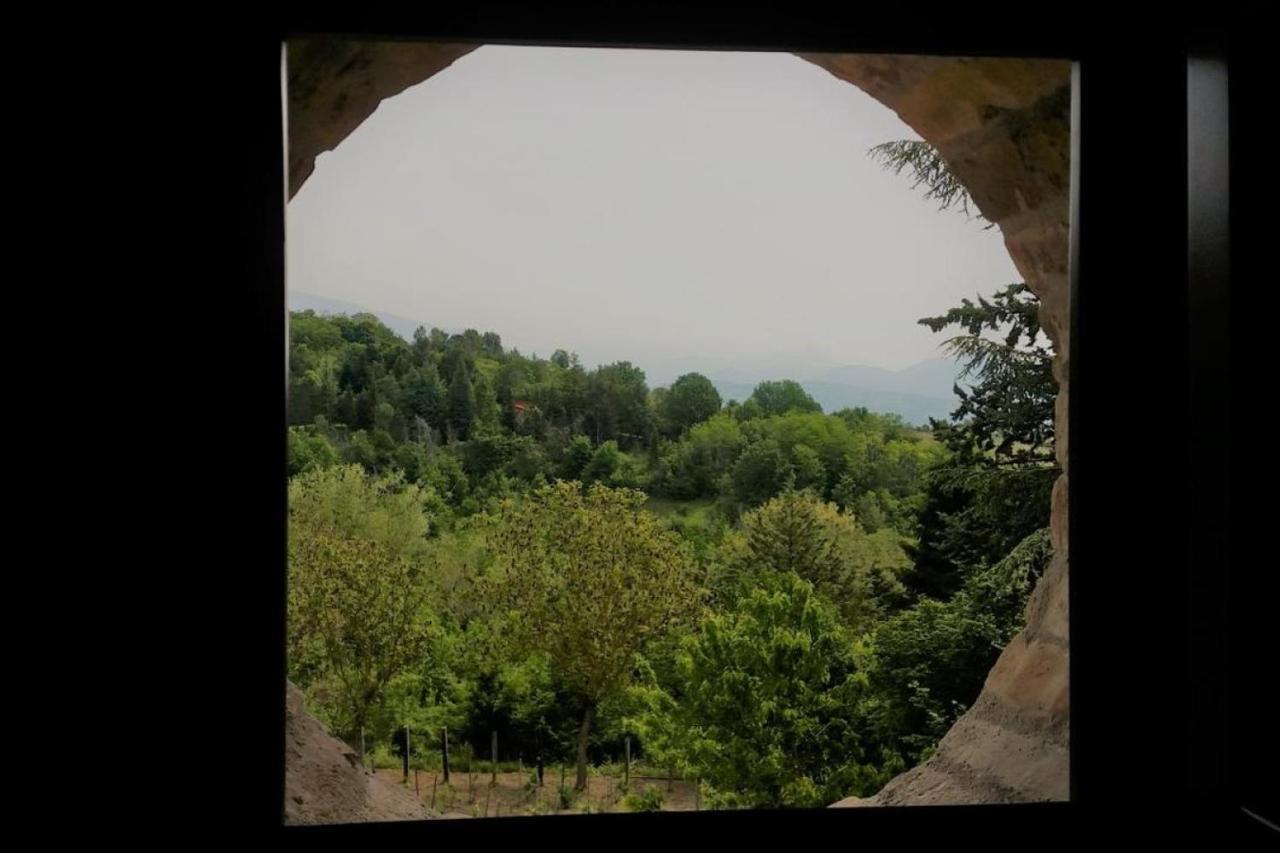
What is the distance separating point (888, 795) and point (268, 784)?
176cm

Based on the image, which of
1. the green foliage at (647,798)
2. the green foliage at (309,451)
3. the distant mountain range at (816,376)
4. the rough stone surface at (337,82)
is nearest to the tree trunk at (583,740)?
the green foliage at (647,798)

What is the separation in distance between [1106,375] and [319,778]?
5.11 feet

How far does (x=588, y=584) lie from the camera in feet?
53.6

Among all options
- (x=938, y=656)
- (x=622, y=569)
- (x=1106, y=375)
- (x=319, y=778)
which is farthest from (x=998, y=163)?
(x=622, y=569)

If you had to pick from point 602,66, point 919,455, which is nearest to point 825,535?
point 919,455

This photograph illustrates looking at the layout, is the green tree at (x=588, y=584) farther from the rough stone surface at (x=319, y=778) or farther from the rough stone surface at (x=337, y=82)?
the rough stone surface at (x=337, y=82)

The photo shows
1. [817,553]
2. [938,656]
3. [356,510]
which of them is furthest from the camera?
[356,510]

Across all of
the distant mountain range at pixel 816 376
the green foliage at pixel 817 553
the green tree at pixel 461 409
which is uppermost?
the distant mountain range at pixel 816 376

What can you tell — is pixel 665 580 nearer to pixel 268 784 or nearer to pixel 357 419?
pixel 357 419

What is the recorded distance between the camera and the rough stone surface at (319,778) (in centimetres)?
193

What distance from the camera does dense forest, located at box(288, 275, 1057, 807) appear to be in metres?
13.1

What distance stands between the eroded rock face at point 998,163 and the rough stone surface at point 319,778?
100 cm

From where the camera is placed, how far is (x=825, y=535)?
16547 mm

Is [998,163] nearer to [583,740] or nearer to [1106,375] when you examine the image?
[1106,375]
